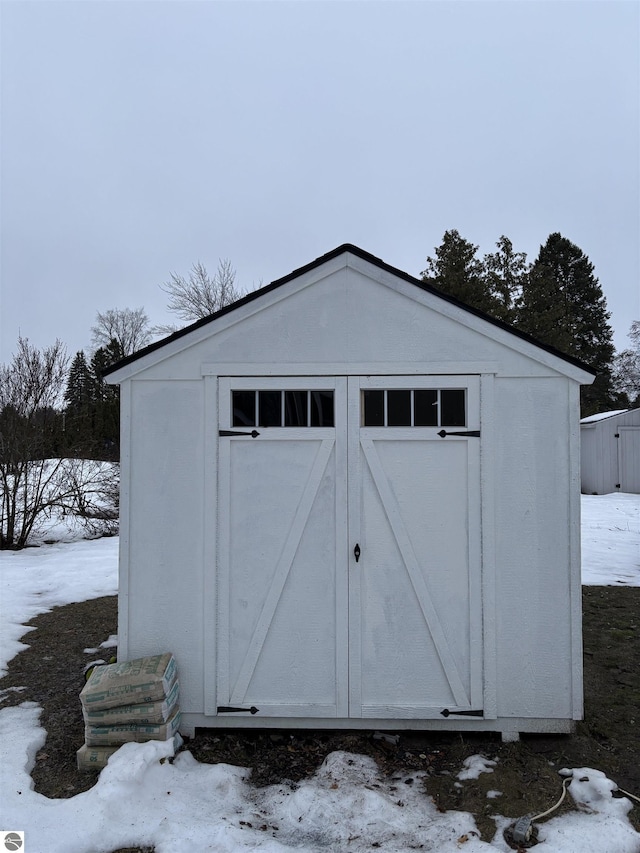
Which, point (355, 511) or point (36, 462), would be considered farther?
point (36, 462)

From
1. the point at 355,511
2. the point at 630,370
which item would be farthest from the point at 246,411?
the point at 630,370

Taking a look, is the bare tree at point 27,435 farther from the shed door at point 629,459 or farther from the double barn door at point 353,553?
the shed door at point 629,459

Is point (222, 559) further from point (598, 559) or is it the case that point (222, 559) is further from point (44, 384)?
point (44, 384)

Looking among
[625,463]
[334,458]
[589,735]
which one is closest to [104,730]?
[334,458]

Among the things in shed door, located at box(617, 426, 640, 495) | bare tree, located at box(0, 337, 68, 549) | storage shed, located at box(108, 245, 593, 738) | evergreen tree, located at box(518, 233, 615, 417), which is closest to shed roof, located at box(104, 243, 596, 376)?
storage shed, located at box(108, 245, 593, 738)

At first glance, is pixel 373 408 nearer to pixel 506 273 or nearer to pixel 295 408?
pixel 295 408

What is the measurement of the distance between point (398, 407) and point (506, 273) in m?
21.8

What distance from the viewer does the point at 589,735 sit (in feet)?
12.7

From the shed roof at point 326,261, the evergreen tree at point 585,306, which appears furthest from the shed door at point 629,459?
the shed roof at point 326,261

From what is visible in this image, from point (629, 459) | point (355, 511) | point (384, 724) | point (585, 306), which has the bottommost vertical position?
point (384, 724)

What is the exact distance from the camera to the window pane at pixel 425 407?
3.90m

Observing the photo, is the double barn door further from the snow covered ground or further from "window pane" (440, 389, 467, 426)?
the snow covered ground

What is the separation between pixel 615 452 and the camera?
56.7 feet

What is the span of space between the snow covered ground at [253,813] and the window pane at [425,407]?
2.19m
